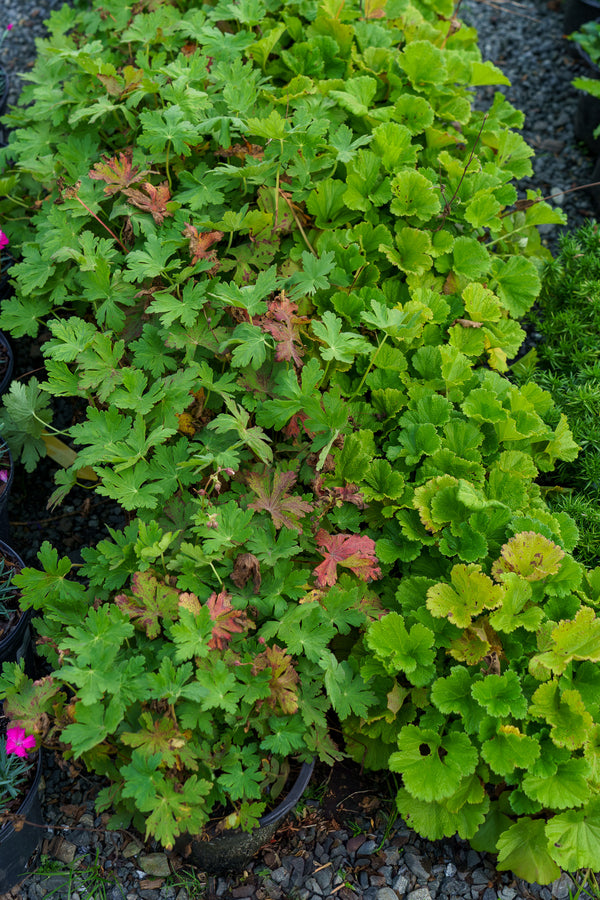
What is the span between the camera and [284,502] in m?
2.07

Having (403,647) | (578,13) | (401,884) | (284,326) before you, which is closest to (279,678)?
(403,647)

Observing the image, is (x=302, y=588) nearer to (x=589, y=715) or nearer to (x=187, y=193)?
(x=589, y=715)

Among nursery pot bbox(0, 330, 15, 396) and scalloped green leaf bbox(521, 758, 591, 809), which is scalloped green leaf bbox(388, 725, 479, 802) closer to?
scalloped green leaf bbox(521, 758, 591, 809)

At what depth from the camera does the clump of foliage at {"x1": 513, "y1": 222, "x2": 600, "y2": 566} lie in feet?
8.87

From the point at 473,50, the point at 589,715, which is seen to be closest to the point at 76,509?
the point at 589,715

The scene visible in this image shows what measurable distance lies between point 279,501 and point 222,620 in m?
0.37

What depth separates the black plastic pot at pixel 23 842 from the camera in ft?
6.54

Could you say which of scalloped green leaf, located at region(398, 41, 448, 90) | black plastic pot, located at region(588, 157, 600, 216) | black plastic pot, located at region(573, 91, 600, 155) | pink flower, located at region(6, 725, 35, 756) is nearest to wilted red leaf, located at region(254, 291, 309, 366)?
pink flower, located at region(6, 725, 35, 756)

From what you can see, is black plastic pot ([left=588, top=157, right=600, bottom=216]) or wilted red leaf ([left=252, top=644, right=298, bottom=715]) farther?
black plastic pot ([left=588, top=157, right=600, bottom=216])

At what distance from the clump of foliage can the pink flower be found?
182cm

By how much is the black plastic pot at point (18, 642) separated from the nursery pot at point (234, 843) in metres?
0.70

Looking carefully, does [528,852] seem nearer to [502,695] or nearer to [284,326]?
[502,695]

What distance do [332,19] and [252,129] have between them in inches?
40.2

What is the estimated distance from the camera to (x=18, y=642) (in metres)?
2.23
